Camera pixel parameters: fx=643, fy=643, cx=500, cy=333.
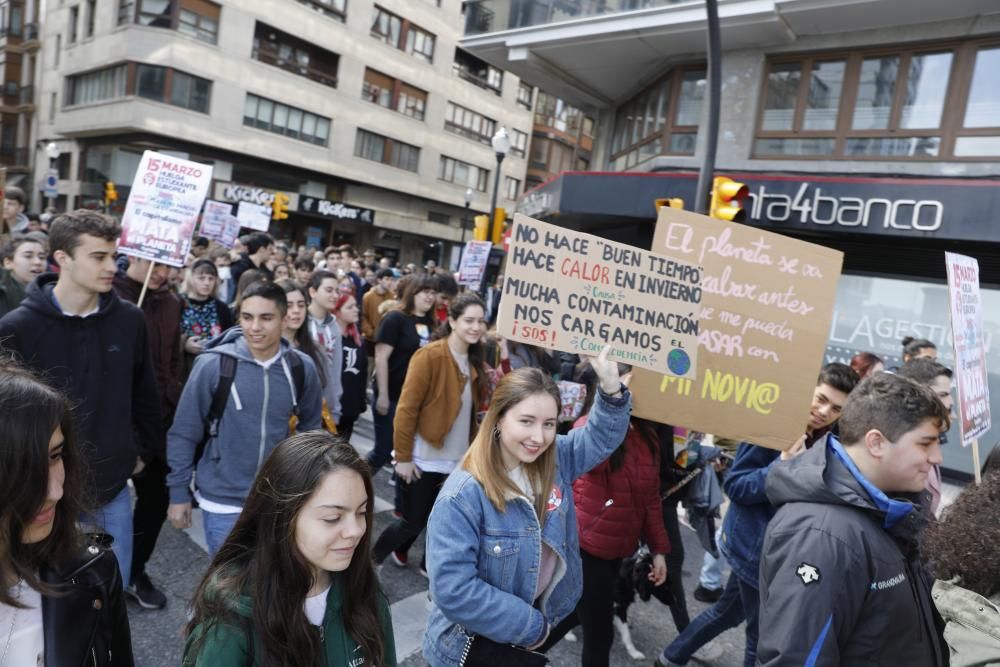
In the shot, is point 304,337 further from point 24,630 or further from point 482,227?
point 482,227

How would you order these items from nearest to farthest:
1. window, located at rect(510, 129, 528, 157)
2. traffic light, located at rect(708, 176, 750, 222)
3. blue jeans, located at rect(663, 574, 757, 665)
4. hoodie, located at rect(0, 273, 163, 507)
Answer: hoodie, located at rect(0, 273, 163, 507), blue jeans, located at rect(663, 574, 757, 665), traffic light, located at rect(708, 176, 750, 222), window, located at rect(510, 129, 528, 157)

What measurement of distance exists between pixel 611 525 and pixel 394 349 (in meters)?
3.13

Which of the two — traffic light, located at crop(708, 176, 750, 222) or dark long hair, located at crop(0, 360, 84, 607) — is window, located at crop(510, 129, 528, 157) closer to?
traffic light, located at crop(708, 176, 750, 222)

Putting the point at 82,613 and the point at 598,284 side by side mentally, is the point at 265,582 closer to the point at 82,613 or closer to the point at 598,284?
the point at 82,613

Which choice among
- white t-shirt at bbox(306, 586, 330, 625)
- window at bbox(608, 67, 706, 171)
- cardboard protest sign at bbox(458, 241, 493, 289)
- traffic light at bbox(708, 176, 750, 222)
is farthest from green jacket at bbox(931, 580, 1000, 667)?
window at bbox(608, 67, 706, 171)

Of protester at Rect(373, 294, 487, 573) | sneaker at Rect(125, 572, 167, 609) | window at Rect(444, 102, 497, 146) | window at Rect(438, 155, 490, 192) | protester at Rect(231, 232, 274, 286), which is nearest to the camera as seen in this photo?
sneaker at Rect(125, 572, 167, 609)

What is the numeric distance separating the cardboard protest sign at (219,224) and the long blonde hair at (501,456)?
9983 millimetres

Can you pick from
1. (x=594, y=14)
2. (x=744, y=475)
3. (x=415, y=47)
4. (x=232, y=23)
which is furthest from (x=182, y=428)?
(x=415, y=47)

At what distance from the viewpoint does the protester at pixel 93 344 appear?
9.82 feet

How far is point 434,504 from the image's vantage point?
8.54ft

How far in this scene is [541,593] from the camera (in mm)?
2604

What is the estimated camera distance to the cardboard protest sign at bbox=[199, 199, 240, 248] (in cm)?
1115

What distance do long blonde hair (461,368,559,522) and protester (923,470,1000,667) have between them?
1.31 meters

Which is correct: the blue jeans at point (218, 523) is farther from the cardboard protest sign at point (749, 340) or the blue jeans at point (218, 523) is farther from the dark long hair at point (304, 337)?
the cardboard protest sign at point (749, 340)
